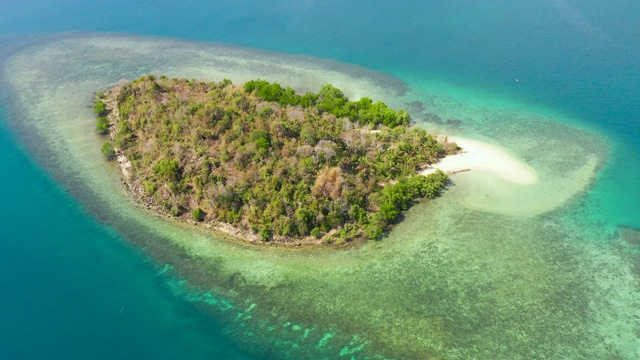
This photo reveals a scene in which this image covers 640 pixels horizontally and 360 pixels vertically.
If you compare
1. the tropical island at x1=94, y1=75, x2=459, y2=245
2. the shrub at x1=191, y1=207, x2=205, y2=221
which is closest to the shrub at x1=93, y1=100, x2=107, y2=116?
the tropical island at x1=94, y1=75, x2=459, y2=245

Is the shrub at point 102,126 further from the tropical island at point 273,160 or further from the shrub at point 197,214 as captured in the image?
the shrub at point 197,214

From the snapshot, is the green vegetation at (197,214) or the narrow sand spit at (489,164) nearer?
the green vegetation at (197,214)

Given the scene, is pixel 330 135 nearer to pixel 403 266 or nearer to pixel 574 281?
pixel 403 266

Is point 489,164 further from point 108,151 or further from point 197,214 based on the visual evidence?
point 108,151

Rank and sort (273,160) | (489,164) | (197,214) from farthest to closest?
1. (489,164)
2. (273,160)
3. (197,214)

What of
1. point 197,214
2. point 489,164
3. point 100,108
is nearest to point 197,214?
point 197,214

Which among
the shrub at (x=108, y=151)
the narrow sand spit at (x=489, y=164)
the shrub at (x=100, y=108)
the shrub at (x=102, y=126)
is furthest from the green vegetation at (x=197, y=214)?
the shrub at (x=100, y=108)
